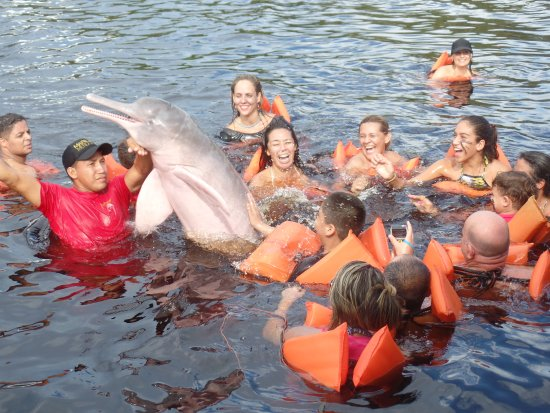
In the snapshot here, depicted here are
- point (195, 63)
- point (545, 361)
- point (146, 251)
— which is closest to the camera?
point (545, 361)

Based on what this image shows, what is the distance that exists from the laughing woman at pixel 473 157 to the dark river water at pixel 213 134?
387mm

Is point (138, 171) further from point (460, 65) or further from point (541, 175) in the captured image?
point (460, 65)

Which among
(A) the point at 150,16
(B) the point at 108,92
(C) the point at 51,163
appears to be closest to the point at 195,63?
(B) the point at 108,92

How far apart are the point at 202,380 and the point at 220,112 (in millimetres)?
8090

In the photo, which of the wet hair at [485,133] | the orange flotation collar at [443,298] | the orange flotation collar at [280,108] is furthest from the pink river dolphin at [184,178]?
the orange flotation collar at [280,108]

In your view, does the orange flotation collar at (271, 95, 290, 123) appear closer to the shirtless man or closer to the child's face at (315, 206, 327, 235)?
the shirtless man

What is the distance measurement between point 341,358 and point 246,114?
690cm

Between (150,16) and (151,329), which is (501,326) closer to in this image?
(151,329)

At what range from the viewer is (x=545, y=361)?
5.32m

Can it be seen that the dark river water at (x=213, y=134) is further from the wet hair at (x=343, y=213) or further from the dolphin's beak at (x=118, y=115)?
the dolphin's beak at (x=118, y=115)

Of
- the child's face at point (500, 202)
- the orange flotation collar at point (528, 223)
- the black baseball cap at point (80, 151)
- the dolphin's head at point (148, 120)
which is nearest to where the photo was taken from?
the dolphin's head at point (148, 120)

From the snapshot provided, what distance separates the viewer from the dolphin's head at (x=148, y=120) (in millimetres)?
6438

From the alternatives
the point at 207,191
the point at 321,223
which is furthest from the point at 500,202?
the point at 207,191

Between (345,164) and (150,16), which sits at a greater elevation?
(150,16)
